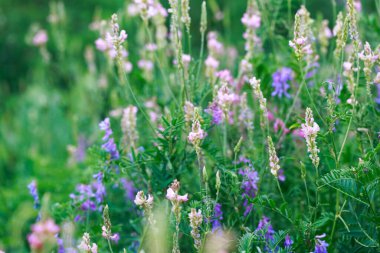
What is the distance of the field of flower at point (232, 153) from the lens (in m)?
1.63

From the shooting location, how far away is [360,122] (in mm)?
1881

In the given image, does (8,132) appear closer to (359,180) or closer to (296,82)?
(296,82)

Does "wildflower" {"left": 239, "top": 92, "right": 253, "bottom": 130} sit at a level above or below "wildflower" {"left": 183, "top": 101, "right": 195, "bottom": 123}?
below

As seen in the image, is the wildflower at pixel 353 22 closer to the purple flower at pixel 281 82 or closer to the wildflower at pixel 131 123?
the purple flower at pixel 281 82

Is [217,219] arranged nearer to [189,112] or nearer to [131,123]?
[189,112]

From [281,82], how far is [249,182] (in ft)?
1.69

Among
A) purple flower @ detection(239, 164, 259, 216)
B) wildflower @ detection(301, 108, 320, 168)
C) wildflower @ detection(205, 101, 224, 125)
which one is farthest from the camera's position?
wildflower @ detection(205, 101, 224, 125)

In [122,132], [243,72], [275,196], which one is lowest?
[275,196]

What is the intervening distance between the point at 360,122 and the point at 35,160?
2.41 meters

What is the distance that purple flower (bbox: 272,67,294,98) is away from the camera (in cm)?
223

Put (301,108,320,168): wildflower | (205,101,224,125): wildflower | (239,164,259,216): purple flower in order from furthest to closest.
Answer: (205,101,224,125): wildflower → (239,164,259,216): purple flower → (301,108,320,168): wildflower

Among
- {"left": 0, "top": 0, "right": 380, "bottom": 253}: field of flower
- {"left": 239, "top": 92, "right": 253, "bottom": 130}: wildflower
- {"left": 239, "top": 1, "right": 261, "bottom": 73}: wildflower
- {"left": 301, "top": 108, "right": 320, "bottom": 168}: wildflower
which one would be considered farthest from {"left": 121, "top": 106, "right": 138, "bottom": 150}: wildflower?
{"left": 301, "top": 108, "right": 320, "bottom": 168}: wildflower

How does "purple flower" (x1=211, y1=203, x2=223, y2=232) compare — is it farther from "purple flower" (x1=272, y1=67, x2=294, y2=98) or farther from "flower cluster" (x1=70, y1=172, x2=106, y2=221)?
"purple flower" (x1=272, y1=67, x2=294, y2=98)

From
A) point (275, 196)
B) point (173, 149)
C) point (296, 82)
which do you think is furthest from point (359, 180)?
point (296, 82)
